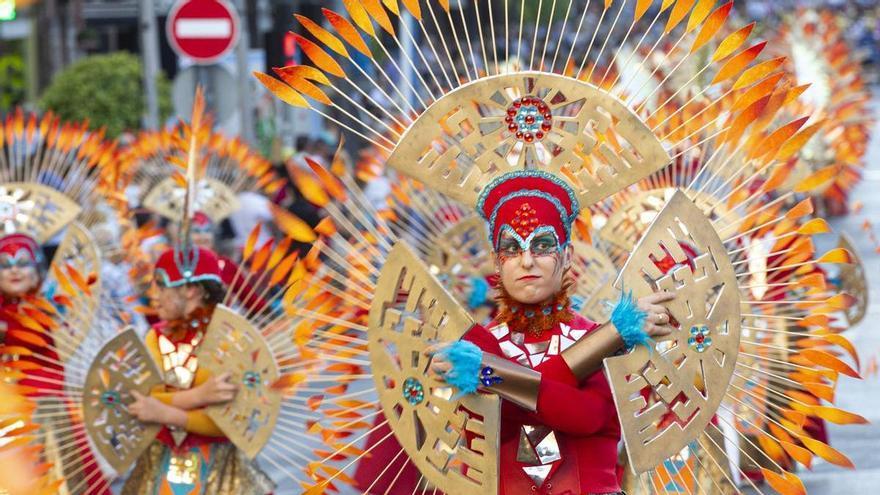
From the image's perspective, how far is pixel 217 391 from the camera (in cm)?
693

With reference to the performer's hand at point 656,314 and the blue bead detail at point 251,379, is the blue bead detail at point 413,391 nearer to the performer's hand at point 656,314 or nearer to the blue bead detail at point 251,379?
the performer's hand at point 656,314

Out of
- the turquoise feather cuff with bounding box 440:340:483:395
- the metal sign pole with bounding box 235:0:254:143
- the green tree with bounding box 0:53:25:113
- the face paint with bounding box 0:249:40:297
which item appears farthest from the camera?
the green tree with bounding box 0:53:25:113

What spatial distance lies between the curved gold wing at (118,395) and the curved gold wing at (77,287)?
49cm

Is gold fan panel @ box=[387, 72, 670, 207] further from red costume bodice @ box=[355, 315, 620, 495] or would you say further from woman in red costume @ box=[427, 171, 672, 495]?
red costume bodice @ box=[355, 315, 620, 495]

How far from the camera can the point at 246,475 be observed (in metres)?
7.39


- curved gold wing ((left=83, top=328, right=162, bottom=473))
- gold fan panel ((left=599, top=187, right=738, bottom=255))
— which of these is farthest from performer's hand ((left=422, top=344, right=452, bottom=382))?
gold fan panel ((left=599, top=187, right=738, bottom=255))

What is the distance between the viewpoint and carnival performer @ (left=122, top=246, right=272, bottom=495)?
7082mm

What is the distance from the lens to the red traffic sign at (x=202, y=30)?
1423 cm

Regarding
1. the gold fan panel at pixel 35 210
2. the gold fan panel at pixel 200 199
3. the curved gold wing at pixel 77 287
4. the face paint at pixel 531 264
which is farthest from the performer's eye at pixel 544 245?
the gold fan panel at pixel 200 199

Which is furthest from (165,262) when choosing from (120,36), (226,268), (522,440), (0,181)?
(120,36)

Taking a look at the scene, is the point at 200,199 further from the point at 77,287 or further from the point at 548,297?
the point at 548,297

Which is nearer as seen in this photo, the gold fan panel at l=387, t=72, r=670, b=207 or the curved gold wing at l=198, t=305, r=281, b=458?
the gold fan panel at l=387, t=72, r=670, b=207

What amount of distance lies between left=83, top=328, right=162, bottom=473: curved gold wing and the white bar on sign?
738 centimetres

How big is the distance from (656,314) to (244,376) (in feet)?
8.26
